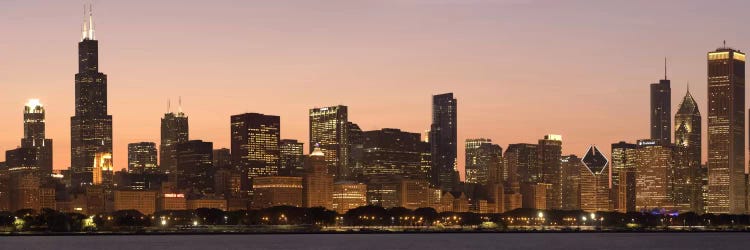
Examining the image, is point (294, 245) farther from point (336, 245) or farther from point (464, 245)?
point (464, 245)

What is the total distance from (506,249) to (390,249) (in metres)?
16.3

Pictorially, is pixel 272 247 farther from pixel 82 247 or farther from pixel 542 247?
pixel 542 247

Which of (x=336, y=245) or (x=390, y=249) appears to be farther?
(x=336, y=245)

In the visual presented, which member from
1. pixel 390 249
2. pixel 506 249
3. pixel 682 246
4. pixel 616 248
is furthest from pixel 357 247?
pixel 682 246

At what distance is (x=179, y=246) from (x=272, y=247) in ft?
44.5

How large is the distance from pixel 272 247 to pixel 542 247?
38.6m

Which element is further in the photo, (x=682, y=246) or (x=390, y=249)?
(x=682, y=246)

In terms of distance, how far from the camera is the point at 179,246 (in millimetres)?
183250

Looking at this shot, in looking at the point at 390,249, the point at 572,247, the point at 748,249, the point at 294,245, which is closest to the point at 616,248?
the point at 572,247

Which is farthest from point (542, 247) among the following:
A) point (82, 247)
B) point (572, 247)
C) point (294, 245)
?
point (82, 247)

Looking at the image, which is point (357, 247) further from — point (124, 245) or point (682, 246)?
point (682, 246)

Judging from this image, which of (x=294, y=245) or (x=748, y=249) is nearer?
(x=748, y=249)

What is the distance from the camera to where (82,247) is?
592 feet

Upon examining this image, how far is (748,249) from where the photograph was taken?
175125 millimetres
